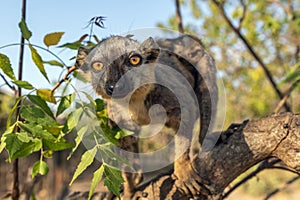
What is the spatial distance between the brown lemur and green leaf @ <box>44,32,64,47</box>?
0.71ft

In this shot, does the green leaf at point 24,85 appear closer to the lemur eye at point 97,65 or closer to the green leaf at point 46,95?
the green leaf at point 46,95

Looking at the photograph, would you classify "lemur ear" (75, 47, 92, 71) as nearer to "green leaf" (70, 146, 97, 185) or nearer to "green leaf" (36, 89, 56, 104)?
"green leaf" (36, 89, 56, 104)

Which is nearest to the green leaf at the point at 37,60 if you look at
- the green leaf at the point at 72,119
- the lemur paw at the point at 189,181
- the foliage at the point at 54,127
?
the foliage at the point at 54,127

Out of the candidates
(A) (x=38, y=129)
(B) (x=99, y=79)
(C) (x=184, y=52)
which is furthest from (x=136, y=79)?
(A) (x=38, y=129)

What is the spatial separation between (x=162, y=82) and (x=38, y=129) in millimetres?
1313

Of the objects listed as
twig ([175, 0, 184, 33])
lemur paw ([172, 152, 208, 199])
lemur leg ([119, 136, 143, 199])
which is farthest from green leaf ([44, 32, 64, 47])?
twig ([175, 0, 184, 33])

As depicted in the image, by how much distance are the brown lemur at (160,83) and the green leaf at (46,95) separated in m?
0.24

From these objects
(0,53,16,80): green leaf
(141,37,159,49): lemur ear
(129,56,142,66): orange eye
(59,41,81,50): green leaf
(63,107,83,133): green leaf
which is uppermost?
(141,37,159,49): lemur ear

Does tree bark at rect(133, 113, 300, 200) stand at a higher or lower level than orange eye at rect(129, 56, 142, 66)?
lower

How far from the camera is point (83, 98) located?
181 centimetres

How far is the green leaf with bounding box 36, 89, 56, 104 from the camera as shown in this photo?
1.81m

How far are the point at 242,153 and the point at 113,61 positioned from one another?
78 cm

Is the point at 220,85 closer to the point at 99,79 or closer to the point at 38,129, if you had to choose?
the point at 99,79

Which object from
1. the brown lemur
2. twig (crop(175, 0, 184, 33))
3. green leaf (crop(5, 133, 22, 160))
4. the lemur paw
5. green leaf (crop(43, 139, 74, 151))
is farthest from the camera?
twig (crop(175, 0, 184, 33))
